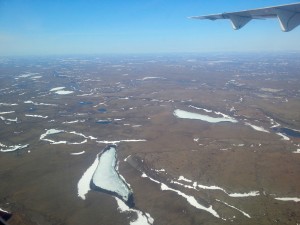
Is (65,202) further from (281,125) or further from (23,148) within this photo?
(281,125)

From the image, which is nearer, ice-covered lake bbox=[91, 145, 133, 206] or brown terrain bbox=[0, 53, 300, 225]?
brown terrain bbox=[0, 53, 300, 225]

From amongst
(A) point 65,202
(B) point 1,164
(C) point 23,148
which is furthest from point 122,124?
(A) point 65,202

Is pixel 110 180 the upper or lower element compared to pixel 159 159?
lower

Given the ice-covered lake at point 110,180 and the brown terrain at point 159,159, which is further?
the ice-covered lake at point 110,180

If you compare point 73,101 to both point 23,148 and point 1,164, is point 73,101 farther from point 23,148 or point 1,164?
point 1,164

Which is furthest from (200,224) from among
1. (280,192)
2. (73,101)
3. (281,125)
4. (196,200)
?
(73,101)

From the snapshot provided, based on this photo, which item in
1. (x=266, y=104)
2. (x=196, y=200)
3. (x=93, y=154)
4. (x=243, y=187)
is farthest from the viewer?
(x=266, y=104)

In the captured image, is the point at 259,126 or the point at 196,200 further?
Answer: the point at 259,126

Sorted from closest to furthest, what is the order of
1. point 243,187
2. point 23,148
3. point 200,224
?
point 200,224 < point 243,187 < point 23,148

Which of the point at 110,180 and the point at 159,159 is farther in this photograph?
the point at 159,159
